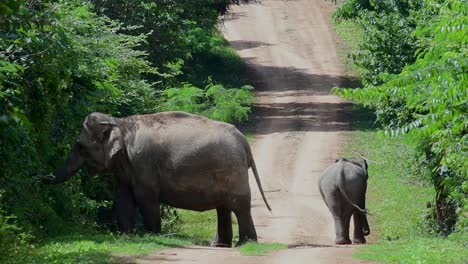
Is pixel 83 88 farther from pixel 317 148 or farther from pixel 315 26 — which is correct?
pixel 315 26

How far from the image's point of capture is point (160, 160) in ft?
66.9

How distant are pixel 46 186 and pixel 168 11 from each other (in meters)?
18.9

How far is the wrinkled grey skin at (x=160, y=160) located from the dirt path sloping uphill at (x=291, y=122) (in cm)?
179

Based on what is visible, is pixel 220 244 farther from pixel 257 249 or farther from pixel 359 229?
pixel 359 229

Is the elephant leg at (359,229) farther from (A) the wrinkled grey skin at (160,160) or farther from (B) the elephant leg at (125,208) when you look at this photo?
(B) the elephant leg at (125,208)

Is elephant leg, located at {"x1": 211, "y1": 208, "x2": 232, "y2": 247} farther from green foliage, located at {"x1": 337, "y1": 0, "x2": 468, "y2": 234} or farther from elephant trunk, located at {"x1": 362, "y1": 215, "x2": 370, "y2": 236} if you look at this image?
green foliage, located at {"x1": 337, "y1": 0, "x2": 468, "y2": 234}

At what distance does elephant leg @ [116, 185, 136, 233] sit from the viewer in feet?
66.4

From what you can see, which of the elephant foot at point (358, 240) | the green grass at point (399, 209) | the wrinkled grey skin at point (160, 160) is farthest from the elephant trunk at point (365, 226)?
the wrinkled grey skin at point (160, 160)

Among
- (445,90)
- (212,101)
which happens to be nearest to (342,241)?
(445,90)

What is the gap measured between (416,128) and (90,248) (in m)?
4.76

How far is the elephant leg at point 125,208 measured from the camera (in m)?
20.2

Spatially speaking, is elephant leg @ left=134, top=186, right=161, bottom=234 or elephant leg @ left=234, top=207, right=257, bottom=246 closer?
elephant leg @ left=134, top=186, right=161, bottom=234

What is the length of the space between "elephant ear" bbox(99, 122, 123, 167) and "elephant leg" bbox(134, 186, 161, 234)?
2.37 feet

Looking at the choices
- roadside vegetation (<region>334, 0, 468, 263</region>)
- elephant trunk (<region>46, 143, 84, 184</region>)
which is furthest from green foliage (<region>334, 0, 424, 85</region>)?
elephant trunk (<region>46, 143, 84, 184</region>)
